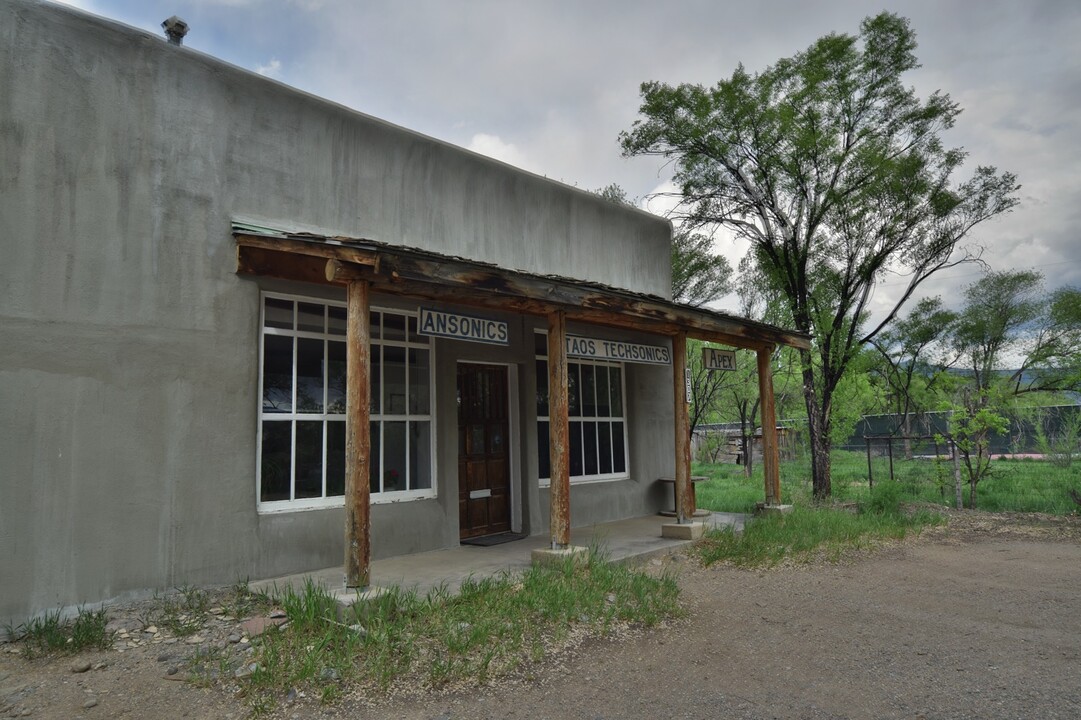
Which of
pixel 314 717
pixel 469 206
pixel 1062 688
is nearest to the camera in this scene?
pixel 314 717

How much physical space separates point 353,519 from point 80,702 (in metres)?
1.88

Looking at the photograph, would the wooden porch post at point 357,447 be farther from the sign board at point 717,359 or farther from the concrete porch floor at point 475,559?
the sign board at point 717,359

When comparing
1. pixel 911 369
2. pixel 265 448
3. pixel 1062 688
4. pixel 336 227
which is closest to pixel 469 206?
pixel 336 227

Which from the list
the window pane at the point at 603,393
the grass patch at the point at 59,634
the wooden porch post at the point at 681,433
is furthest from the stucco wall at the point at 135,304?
the window pane at the point at 603,393

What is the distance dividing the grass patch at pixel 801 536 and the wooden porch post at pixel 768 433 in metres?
0.38

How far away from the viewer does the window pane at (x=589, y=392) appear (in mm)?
10000

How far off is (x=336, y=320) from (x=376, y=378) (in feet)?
2.37

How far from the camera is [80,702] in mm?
3936

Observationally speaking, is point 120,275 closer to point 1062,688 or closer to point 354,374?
point 354,374

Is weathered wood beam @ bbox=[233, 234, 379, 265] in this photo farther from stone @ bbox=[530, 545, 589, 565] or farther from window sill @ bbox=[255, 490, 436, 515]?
stone @ bbox=[530, 545, 589, 565]

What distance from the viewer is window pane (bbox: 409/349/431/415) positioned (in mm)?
7491

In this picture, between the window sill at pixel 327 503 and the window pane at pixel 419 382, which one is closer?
the window sill at pixel 327 503

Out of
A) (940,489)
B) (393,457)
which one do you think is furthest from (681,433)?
(940,489)

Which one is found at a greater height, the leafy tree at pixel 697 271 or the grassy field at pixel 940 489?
the leafy tree at pixel 697 271
